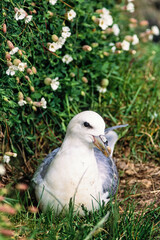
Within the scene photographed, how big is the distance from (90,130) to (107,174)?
569 millimetres

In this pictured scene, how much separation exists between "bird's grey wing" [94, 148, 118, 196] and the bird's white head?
407 millimetres

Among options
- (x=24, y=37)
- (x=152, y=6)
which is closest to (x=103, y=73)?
(x=24, y=37)

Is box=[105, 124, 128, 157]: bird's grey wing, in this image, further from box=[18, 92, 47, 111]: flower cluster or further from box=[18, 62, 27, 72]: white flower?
box=[18, 62, 27, 72]: white flower

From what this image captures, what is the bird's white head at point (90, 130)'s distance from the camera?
250cm

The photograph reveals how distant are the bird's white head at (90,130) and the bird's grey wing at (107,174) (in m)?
0.41

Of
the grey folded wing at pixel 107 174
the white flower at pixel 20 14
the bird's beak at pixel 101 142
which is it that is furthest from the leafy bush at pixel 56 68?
the bird's beak at pixel 101 142

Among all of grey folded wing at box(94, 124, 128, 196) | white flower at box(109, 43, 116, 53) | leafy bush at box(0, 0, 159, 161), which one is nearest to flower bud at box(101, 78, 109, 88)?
leafy bush at box(0, 0, 159, 161)

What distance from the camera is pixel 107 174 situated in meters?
2.96

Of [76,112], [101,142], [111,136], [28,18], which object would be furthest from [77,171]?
[28,18]

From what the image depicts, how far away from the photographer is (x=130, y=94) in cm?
394

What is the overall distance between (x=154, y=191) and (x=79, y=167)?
35.7 inches

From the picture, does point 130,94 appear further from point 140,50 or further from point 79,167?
point 79,167

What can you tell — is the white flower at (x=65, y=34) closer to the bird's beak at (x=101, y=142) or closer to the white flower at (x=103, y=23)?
the white flower at (x=103, y=23)

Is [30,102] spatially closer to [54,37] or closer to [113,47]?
[54,37]
